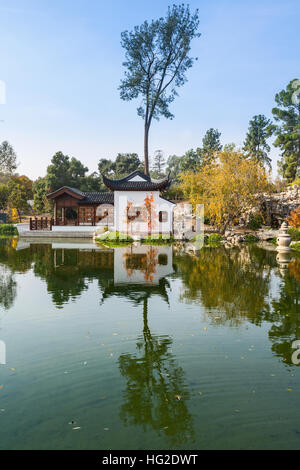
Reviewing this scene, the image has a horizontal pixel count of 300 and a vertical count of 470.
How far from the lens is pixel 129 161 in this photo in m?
47.4

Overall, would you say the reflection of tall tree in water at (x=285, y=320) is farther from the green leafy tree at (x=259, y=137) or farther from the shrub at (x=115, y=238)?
the green leafy tree at (x=259, y=137)

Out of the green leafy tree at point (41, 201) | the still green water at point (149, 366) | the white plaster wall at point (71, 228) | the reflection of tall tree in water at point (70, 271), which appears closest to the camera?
the still green water at point (149, 366)

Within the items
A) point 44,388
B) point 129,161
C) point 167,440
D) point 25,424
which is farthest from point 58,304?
point 129,161

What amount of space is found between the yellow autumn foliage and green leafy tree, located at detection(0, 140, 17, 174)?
1772 inches

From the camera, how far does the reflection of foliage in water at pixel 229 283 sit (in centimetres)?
656

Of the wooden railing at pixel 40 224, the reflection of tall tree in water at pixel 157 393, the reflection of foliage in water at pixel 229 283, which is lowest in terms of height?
the reflection of tall tree in water at pixel 157 393

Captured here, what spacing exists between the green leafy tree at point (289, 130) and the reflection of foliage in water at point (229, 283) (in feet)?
81.9

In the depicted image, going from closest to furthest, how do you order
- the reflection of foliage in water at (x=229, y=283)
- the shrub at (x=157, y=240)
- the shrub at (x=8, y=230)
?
the reflection of foliage in water at (x=229, y=283)
the shrub at (x=157, y=240)
the shrub at (x=8, y=230)

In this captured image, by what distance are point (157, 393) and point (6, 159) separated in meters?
62.1

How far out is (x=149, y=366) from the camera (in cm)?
419

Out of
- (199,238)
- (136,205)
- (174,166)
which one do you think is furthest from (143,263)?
(174,166)

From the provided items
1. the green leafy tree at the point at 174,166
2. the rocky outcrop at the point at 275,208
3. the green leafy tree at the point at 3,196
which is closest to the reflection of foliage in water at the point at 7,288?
the rocky outcrop at the point at 275,208

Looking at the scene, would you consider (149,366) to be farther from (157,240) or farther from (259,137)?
(259,137)
